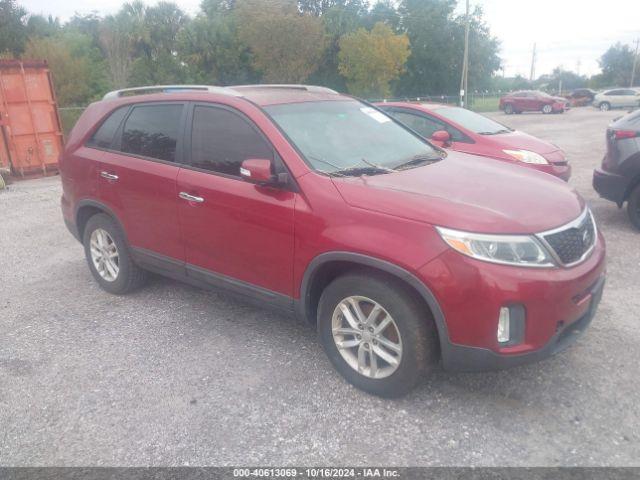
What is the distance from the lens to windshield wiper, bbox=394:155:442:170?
362 cm

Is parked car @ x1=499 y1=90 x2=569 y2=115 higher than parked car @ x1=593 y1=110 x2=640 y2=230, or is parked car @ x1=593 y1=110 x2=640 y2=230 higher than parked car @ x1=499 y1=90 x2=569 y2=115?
parked car @ x1=593 y1=110 x2=640 y2=230

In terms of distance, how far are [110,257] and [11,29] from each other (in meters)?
43.6

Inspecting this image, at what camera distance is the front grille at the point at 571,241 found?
283 centimetres

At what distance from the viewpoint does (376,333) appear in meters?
3.08

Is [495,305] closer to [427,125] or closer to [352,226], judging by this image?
[352,226]

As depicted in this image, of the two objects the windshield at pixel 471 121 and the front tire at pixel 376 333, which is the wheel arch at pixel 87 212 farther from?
the windshield at pixel 471 121

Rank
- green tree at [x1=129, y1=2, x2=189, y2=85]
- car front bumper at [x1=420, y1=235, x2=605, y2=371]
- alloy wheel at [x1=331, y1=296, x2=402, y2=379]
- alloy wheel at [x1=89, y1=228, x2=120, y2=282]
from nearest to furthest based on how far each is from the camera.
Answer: car front bumper at [x1=420, y1=235, x2=605, y2=371] → alloy wheel at [x1=331, y1=296, x2=402, y2=379] → alloy wheel at [x1=89, y1=228, x2=120, y2=282] → green tree at [x1=129, y1=2, x2=189, y2=85]

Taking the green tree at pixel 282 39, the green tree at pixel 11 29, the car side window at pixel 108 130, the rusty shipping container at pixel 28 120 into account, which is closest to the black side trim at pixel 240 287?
the car side window at pixel 108 130

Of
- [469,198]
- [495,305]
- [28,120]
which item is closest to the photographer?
[495,305]

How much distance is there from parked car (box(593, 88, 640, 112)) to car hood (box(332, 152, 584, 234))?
37.2m

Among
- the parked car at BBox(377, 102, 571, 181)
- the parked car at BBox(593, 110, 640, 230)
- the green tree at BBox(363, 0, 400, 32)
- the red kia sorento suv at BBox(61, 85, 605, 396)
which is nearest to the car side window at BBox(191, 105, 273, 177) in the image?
the red kia sorento suv at BBox(61, 85, 605, 396)

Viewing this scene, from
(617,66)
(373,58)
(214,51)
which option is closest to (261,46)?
(214,51)

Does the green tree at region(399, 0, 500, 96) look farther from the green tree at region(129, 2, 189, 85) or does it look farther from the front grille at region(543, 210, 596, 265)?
the front grille at region(543, 210, 596, 265)

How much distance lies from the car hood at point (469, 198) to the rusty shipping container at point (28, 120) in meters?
10.9
